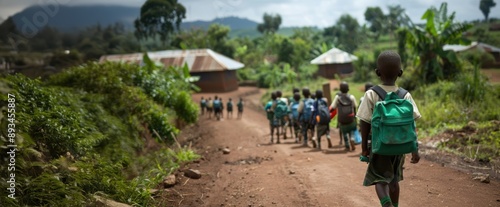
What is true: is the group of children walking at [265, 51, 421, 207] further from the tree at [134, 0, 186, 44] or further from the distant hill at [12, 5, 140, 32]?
the tree at [134, 0, 186, 44]

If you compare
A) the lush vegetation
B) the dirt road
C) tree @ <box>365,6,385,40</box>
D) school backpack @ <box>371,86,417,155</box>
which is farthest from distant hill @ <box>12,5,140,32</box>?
tree @ <box>365,6,385,40</box>

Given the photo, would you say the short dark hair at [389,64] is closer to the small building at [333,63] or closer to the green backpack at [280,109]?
the green backpack at [280,109]

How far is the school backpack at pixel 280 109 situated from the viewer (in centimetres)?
1131

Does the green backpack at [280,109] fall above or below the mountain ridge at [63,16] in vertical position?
below

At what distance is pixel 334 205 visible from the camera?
4.71 metres

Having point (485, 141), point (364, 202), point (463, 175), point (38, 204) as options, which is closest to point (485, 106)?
point (485, 141)

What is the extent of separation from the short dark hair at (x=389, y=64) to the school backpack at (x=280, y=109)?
7665 millimetres

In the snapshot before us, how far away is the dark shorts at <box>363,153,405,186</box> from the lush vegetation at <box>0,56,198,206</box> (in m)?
2.90

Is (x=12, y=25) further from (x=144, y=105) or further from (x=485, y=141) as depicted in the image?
(x=485, y=141)

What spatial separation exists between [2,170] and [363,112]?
3.75 metres

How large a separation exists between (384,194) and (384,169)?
0.77 ft

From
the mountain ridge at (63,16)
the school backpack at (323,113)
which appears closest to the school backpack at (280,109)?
the school backpack at (323,113)

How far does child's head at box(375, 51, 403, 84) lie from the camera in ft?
11.7

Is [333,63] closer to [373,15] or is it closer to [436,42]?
[436,42]
